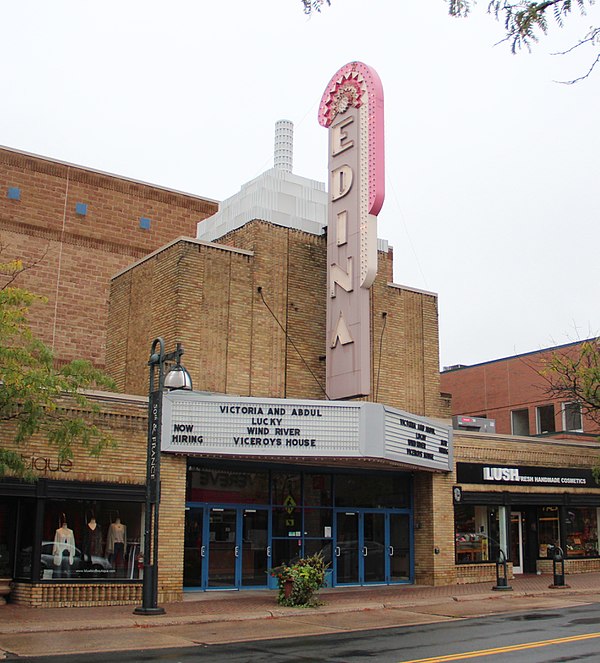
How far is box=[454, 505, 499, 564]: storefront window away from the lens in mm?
27500

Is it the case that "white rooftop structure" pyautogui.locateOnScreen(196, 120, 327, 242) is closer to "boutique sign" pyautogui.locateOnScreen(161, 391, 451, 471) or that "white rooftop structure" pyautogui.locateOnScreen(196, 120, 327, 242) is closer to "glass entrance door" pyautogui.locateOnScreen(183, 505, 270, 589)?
"boutique sign" pyautogui.locateOnScreen(161, 391, 451, 471)

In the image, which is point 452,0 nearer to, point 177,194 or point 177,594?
point 177,594

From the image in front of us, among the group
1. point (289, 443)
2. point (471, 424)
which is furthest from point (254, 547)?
point (471, 424)

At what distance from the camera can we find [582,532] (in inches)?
1241

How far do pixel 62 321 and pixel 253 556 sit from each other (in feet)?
39.8

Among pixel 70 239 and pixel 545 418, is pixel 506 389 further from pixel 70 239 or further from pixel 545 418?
pixel 70 239

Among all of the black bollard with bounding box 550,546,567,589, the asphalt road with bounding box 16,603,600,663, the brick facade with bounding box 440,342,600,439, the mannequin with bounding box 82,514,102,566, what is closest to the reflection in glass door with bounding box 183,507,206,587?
the mannequin with bounding box 82,514,102,566

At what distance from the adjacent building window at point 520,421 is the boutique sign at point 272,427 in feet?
78.5

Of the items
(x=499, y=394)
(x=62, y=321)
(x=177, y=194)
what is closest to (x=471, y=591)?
(x=62, y=321)

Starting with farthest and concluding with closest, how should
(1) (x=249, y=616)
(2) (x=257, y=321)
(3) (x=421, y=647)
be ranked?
(2) (x=257, y=321) < (1) (x=249, y=616) < (3) (x=421, y=647)

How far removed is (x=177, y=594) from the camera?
68.6 ft

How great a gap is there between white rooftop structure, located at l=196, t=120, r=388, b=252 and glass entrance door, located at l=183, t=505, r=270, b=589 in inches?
359

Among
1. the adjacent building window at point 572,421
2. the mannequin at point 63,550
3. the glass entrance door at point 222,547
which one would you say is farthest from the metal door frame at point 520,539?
the mannequin at point 63,550

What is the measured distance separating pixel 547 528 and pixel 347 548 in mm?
9164
